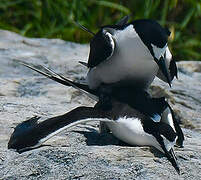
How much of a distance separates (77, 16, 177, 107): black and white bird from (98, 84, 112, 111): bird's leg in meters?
0.02

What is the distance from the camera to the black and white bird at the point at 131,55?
180cm

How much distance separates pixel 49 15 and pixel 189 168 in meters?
3.00

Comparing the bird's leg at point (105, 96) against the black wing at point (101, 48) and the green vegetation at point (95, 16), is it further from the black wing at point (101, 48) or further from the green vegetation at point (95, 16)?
the green vegetation at point (95, 16)

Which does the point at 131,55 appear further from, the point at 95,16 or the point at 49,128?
the point at 95,16

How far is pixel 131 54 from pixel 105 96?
0.60 ft

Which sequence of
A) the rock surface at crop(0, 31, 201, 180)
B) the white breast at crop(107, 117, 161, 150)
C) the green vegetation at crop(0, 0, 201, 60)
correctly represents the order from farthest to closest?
1. the green vegetation at crop(0, 0, 201, 60)
2. the white breast at crop(107, 117, 161, 150)
3. the rock surface at crop(0, 31, 201, 180)

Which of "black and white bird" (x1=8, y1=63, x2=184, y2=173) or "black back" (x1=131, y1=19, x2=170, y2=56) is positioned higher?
"black back" (x1=131, y1=19, x2=170, y2=56)

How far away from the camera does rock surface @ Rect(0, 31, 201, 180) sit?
65.6 inches

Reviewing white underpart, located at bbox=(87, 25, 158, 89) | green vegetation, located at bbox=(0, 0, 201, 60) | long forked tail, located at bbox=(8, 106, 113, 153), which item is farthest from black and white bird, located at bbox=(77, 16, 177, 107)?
green vegetation, located at bbox=(0, 0, 201, 60)

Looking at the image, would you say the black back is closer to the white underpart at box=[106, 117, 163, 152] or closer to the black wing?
the black wing

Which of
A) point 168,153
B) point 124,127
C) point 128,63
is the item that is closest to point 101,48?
point 128,63

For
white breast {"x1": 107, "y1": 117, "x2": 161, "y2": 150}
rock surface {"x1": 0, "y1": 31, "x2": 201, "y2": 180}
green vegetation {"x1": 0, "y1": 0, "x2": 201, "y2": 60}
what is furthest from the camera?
green vegetation {"x1": 0, "y1": 0, "x2": 201, "y2": 60}

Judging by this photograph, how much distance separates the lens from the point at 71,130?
2021 millimetres

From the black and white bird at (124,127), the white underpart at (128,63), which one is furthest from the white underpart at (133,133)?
the white underpart at (128,63)
